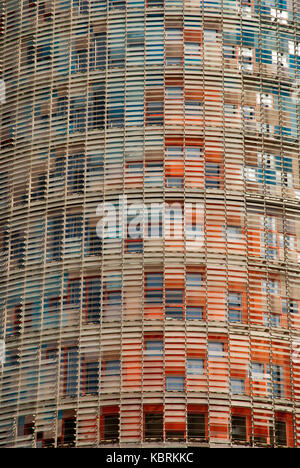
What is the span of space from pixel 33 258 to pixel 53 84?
12.3 metres

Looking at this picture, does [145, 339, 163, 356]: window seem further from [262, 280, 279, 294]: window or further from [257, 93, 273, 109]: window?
[257, 93, 273, 109]: window

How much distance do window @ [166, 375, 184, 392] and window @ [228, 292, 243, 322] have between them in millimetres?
4900

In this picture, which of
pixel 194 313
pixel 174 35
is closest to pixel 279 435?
pixel 194 313

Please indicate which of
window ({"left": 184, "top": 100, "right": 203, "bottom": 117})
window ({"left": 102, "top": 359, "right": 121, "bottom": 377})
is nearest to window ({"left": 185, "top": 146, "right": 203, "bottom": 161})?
window ({"left": 184, "top": 100, "right": 203, "bottom": 117})

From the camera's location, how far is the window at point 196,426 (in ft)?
199

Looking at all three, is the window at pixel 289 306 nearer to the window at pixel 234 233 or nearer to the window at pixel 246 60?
the window at pixel 234 233

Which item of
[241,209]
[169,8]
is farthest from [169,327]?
[169,8]

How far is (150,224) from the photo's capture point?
6575cm

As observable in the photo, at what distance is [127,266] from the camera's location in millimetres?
64812

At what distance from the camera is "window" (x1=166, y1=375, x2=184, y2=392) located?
203 ft

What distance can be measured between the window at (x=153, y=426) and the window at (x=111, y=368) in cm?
317

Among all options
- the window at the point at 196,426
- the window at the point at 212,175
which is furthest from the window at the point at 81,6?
the window at the point at 196,426

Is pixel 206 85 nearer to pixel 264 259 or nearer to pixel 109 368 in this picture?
pixel 264 259

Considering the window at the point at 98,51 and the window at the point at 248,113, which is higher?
the window at the point at 98,51
